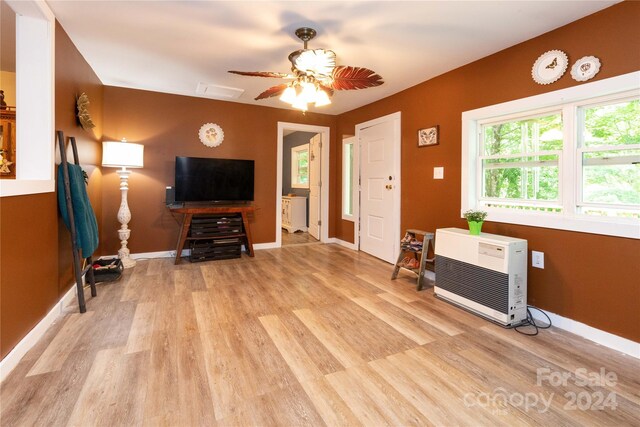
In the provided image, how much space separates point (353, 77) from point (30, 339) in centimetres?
280

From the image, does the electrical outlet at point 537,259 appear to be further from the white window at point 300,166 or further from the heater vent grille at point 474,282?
the white window at point 300,166

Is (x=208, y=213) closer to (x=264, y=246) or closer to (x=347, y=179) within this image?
(x=264, y=246)

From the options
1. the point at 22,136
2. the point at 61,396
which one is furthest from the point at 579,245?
the point at 22,136

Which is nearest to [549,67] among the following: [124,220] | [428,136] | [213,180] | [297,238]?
[428,136]

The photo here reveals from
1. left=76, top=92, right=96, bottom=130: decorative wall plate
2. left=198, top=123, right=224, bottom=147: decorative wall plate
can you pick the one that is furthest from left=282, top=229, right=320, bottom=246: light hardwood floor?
left=76, top=92, right=96, bottom=130: decorative wall plate

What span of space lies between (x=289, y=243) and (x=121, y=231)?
255 cm

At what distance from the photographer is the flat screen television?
13.9 ft

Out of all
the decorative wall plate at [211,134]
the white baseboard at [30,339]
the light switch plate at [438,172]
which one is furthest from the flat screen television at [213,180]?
the light switch plate at [438,172]

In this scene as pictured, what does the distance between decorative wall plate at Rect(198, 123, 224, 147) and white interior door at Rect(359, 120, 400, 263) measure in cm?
216

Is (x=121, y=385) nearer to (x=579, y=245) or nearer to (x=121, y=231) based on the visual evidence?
(x=121, y=231)

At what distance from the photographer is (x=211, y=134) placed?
4547 millimetres

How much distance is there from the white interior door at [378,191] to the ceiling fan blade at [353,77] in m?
1.75

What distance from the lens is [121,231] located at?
151 inches

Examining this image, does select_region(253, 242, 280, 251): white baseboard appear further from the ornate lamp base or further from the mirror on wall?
the mirror on wall
